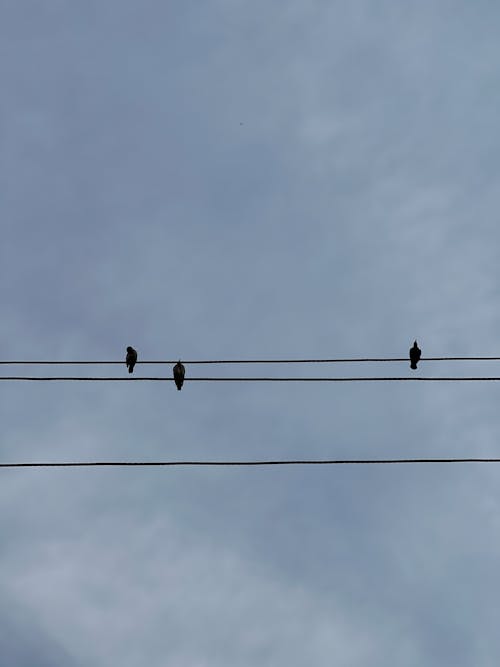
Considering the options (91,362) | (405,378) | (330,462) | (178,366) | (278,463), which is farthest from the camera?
(178,366)

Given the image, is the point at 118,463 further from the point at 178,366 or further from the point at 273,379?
the point at 178,366

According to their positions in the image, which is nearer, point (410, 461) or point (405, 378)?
point (410, 461)

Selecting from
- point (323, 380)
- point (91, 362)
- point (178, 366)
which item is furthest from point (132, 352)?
point (323, 380)

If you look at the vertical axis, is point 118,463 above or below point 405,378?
below

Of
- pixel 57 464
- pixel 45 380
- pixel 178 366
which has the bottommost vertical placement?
pixel 57 464

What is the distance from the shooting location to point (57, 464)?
11.8 metres

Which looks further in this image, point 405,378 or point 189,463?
point 405,378

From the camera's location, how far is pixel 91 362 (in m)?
14.9

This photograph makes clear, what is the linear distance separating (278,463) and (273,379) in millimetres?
2490

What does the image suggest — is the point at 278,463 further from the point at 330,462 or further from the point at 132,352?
the point at 132,352

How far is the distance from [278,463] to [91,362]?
451cm

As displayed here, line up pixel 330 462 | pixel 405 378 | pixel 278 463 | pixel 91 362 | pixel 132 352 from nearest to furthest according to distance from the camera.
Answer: pixel 278 463
pixel 330 462
pixel 405 378
pixel 91 362
pixel 132 352

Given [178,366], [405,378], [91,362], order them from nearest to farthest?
[405,378]
[91,362]
[178,366]

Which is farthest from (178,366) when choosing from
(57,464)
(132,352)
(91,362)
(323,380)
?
(57,464)
